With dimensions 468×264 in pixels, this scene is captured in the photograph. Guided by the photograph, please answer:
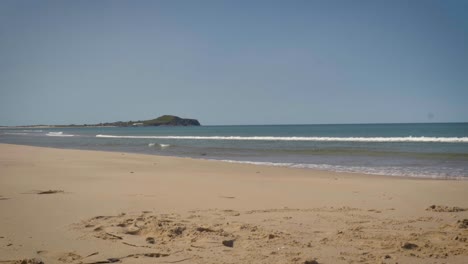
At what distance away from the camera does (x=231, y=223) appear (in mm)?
5504

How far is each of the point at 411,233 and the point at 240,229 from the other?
2.16m

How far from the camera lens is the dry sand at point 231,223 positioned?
13.6 ft

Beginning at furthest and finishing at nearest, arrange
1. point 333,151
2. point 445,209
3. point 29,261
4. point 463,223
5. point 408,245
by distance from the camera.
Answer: point 333,151 < point 445,209 < point 463,223 < point 408,245 < point 29,261

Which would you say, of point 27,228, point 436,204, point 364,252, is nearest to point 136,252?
point 27,228

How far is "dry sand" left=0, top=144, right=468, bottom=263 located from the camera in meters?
4.16

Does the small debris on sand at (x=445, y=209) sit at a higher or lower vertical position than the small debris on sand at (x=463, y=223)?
lower

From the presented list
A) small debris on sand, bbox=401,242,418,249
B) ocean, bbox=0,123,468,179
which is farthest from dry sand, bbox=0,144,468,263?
ocean, bbox=0,123,468,179

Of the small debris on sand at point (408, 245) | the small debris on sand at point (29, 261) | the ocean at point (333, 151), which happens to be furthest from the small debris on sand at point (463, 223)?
the ocean at point (333, 151)

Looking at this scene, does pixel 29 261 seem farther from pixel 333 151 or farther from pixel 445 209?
pixel 333 151

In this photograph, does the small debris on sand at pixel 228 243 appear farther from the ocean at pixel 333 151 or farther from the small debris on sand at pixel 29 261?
the ocean at pixel 333 151

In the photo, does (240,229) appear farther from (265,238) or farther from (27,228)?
(27,228)

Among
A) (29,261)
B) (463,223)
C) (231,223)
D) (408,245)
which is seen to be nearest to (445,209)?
(463,223)

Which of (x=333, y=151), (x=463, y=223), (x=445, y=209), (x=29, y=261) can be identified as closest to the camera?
(x=29, y=261)

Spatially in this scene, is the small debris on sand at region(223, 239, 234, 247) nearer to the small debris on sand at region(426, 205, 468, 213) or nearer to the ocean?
the small debris on sand at region(426, 205, 468, 213)
